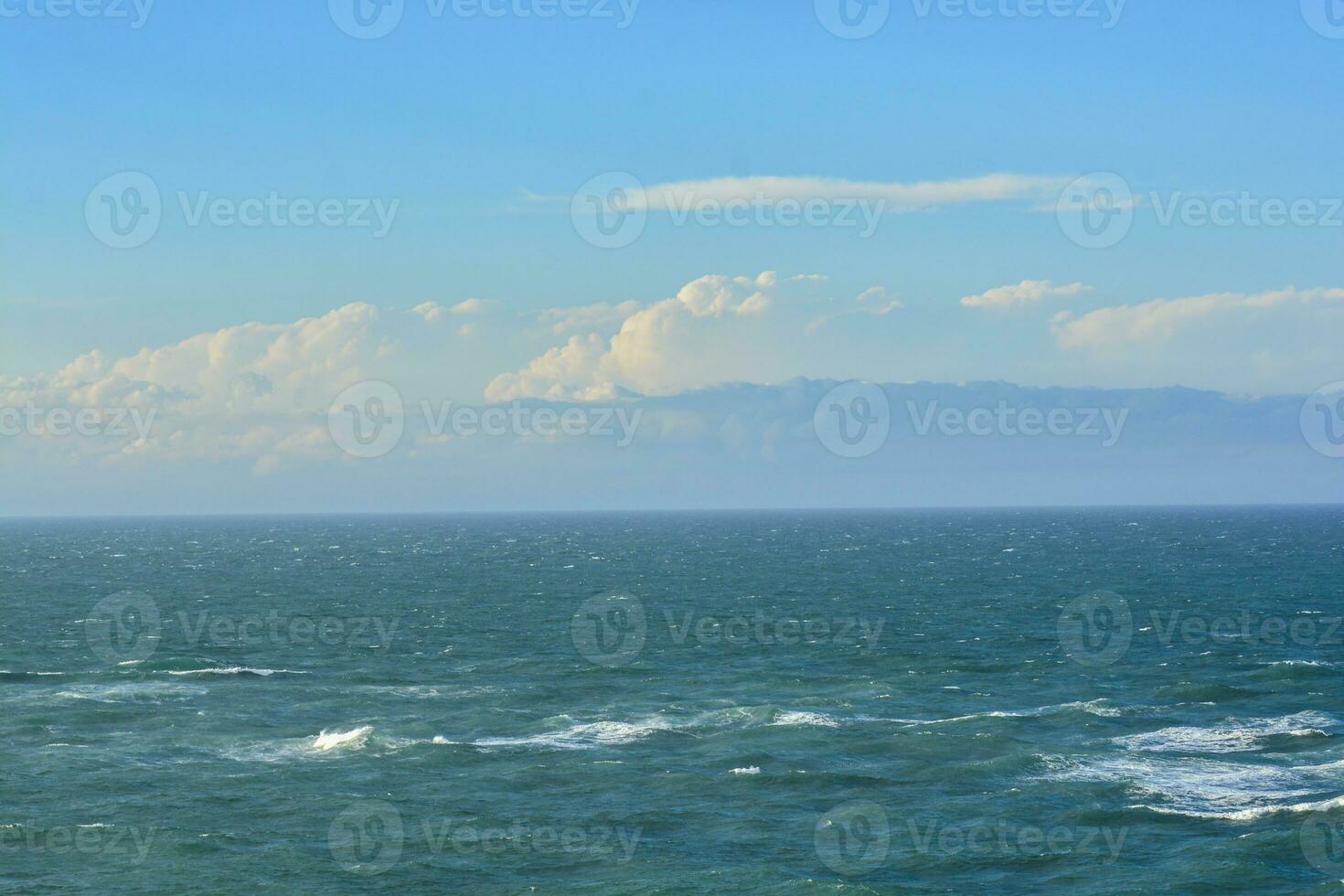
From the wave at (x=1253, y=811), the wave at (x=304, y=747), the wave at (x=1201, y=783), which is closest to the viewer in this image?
the wave at (x=1253, y=811)

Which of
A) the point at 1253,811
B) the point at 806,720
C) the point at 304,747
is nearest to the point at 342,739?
the point at 304,747

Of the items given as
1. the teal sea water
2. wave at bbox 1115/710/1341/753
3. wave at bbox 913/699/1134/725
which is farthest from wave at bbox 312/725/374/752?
wave at bbox 1115/710/1341/753

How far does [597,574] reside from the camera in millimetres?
179125

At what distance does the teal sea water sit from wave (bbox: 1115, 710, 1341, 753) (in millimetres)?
280

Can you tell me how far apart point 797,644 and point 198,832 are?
5845 cm

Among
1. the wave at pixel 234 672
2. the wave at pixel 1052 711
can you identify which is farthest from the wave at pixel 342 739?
the wave at pixel 1052 711

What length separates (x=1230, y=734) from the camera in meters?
68.3

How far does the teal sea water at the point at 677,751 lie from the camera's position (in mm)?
48375

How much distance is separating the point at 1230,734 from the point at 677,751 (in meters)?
29.8

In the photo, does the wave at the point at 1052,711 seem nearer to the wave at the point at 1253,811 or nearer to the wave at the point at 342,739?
the wave at the point at 1253,811

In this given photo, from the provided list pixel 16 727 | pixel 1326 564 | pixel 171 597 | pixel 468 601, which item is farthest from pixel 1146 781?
pixel 1326 564

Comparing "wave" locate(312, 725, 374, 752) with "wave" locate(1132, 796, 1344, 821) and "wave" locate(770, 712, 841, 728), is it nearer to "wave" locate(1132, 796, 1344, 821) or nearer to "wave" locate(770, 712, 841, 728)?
"wave" locate(770, 712, 841, 728)

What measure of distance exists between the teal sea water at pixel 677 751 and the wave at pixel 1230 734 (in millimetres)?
280

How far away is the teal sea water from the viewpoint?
159ft
